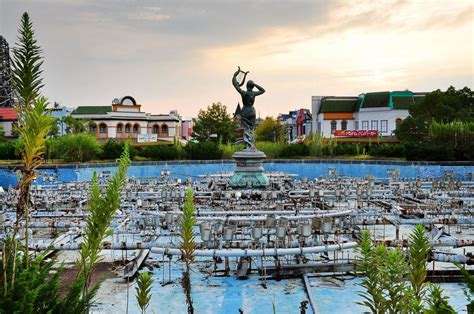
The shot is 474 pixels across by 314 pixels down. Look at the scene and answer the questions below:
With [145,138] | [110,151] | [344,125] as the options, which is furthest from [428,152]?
[145,138]

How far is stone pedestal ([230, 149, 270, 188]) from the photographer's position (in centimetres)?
1875

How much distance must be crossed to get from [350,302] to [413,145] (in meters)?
23.4

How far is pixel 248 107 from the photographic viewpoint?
1948 centimetres

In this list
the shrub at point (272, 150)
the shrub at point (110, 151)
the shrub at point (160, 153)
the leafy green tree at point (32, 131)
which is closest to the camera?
the leafy green tree at point (32, 131)

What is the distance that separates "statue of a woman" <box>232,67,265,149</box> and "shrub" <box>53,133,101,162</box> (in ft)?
47.6

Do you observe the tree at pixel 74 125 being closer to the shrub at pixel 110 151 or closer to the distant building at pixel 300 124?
the shrub at pixel 110 151

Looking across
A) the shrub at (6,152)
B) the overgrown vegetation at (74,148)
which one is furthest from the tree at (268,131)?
the shrub at (6,152)

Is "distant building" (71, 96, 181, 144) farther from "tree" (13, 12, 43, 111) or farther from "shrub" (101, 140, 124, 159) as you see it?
"tree" (13, 12, 43, 111)

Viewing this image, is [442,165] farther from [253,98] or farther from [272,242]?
[272,242]

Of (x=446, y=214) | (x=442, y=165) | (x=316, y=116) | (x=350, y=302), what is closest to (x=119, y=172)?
(x=350, y=302)

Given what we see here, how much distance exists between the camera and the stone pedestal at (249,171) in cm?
1875

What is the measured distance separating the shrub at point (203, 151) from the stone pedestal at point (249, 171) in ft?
45.8

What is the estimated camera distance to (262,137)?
6094 cm

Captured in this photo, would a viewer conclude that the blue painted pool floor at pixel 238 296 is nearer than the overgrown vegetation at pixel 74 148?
Yes
